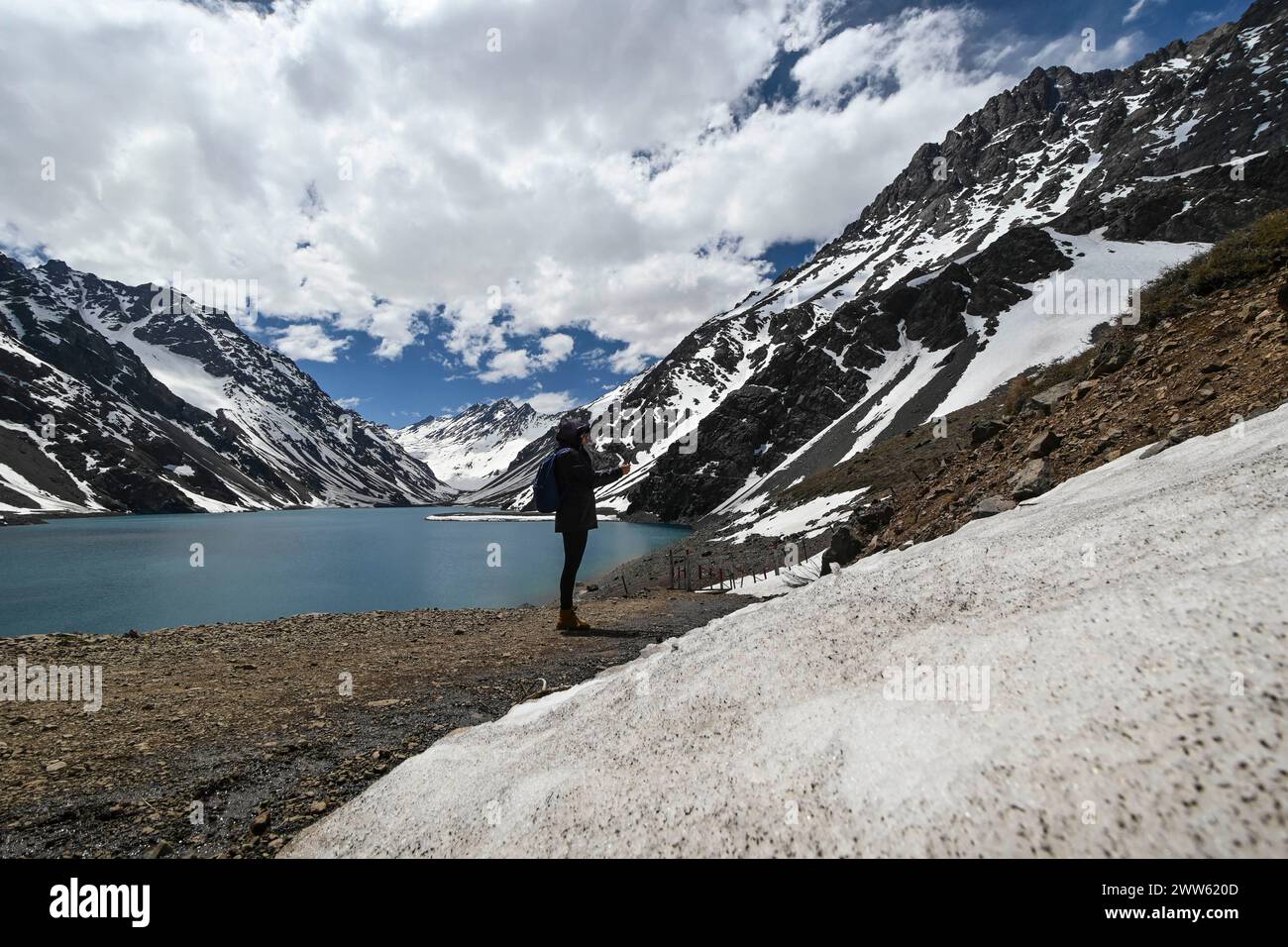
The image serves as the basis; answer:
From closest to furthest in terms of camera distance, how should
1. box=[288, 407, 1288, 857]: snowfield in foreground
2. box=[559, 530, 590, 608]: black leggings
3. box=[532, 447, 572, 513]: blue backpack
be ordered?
box=[288, 407, 1288, 857]: snowfield in foreground
box=[532, 447, 572, 513]: blue backpack
box=[559, 530, 590, 608]: black leggings

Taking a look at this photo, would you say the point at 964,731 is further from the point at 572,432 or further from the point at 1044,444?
the point at 1044,444

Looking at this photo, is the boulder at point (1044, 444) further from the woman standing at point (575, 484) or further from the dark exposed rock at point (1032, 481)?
the woman standing at point (575, 484)

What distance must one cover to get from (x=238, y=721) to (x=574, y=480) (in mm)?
6308

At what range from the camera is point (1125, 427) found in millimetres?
9469

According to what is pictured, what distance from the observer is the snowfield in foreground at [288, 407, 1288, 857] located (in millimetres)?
1925

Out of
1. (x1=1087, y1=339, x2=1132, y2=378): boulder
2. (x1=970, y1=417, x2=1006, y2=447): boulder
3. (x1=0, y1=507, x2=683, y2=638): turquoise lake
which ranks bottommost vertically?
(x1=0, y1=507, x2=683, y2=638): turquoise lake

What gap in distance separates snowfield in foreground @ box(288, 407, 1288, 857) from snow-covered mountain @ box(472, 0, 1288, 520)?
2741 inches

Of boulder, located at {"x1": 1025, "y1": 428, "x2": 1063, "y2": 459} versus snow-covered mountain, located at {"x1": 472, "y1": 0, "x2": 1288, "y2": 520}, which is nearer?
boulder, located at {"x1": 1025, "y1": 428, "x2": 1063, "y2": 459}

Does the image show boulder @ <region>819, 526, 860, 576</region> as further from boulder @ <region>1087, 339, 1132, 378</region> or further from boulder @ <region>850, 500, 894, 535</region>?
boulder @ <region>1087, 339, 1132, 378</region>

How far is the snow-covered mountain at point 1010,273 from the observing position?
76.6 m

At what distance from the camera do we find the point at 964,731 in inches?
98.2

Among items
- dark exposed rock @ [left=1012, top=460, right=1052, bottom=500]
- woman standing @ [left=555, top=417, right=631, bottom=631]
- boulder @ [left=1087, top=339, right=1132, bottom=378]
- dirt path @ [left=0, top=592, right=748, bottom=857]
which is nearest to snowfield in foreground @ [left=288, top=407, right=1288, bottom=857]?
dirt path @ [left=0, top=592, right=748, bottom=857]
